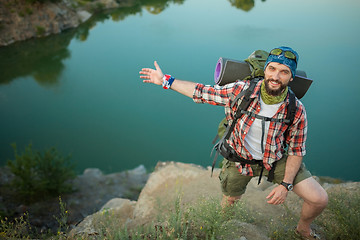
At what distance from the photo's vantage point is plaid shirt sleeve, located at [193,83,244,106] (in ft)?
7.76

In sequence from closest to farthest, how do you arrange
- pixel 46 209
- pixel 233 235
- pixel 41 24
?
pixel 233 235 → pixel 46 209 → pixel 41 24

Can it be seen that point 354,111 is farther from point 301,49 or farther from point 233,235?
point 233,235

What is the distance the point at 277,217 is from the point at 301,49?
476 inches

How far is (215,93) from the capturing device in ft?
7.82

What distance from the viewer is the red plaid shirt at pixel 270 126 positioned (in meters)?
2.29

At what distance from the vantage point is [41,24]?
53.2 feet

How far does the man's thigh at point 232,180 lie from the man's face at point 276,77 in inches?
31.7

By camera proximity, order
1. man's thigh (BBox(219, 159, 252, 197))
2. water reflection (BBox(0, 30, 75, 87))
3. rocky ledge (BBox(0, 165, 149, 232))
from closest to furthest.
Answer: man's thigh (BBox(219, 159, 252, 197))
rocky ledge (BBox(0, 165, 149, 232))
water reflection (BBox(0, 30, 75, 87))

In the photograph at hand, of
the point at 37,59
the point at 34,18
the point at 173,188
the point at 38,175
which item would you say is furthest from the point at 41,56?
the point at 173,188

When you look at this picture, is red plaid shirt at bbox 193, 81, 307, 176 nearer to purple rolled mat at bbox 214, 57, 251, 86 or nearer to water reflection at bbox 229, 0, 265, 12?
purple rolled mat at bbox 214, 57, 251, 86

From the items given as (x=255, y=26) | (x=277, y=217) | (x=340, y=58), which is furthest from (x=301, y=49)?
(x=277, y=217)

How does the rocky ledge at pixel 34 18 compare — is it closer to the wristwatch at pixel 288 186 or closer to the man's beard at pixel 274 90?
the man's beard at pixel 274 90

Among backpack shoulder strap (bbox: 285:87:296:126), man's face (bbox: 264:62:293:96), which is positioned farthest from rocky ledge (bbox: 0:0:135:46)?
backpack shoulder strap (bbox: 285:87:296:126)

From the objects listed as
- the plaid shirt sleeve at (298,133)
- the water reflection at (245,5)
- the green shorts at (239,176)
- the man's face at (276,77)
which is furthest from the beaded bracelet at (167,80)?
the water reflection at (245,5)
